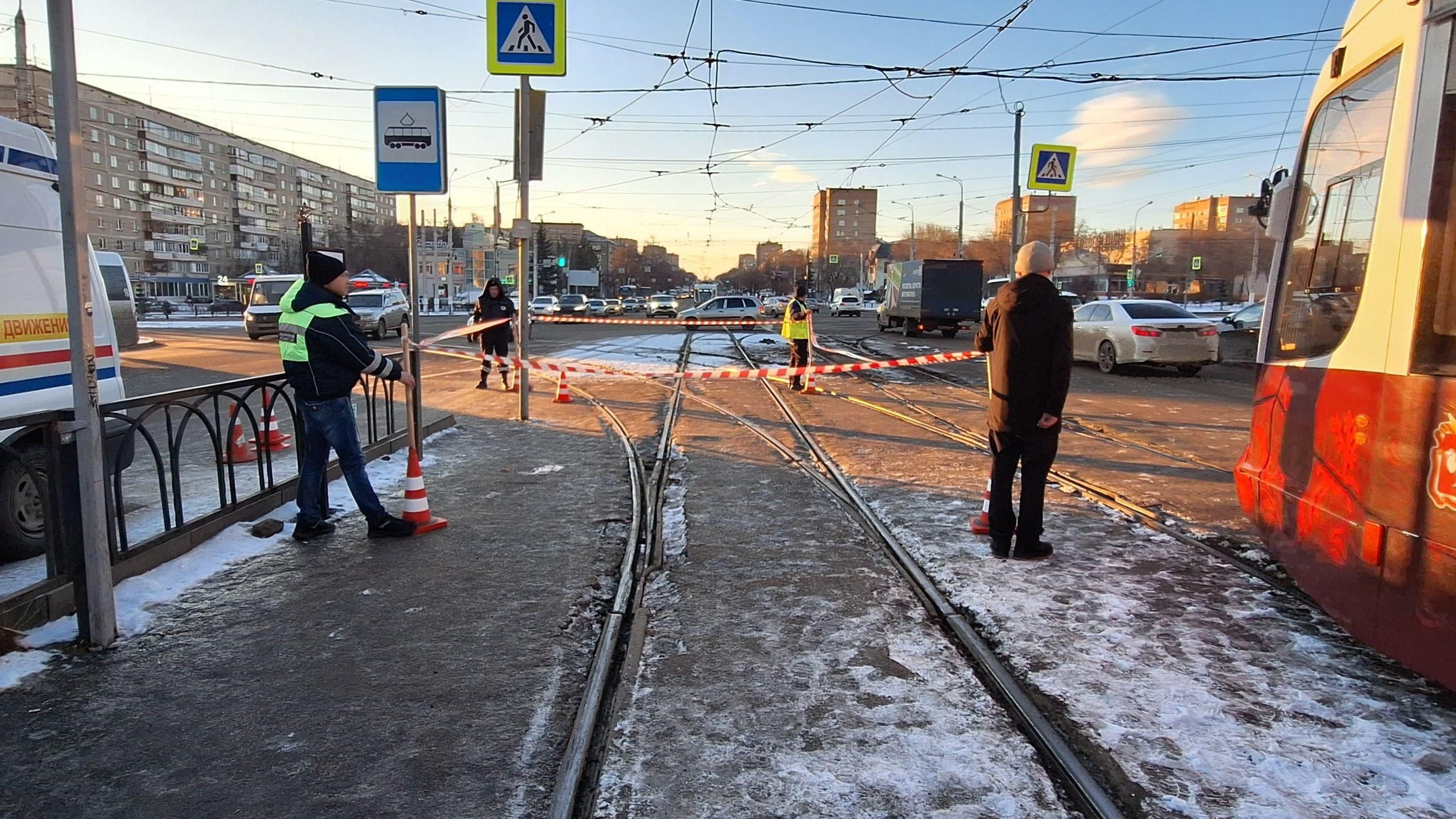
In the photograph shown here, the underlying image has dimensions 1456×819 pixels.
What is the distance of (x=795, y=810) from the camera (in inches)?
101

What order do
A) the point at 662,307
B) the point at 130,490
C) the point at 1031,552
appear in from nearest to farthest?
the point at 1031,552, the point at 130,490, the point at 662,307

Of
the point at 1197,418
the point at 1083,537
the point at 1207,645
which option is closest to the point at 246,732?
the point at 1207,645

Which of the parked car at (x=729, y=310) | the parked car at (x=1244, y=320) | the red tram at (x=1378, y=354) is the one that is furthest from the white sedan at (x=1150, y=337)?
the parked car at (x=729, y=310)

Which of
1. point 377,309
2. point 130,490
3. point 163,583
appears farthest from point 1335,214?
point 377,309

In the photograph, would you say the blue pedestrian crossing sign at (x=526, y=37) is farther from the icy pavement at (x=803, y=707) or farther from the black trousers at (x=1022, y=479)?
the black trousers at (x=1022, y=479)

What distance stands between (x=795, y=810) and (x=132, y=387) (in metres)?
15.6

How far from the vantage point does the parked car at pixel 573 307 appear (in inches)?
1860

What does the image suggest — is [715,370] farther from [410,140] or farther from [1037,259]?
[1037,259]

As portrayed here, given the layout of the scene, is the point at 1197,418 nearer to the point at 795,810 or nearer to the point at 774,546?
the point at 774,546

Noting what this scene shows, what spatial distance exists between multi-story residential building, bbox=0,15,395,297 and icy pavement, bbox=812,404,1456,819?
73461 mm

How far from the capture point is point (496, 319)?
13156 mm

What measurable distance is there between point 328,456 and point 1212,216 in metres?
91.7

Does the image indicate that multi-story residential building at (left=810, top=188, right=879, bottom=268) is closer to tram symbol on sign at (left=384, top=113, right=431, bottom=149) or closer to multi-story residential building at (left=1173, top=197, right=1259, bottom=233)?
multi-story residential building at (left=1173, top=197, right=1259, bottom=233)

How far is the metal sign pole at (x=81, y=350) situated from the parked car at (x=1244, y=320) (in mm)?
28981
